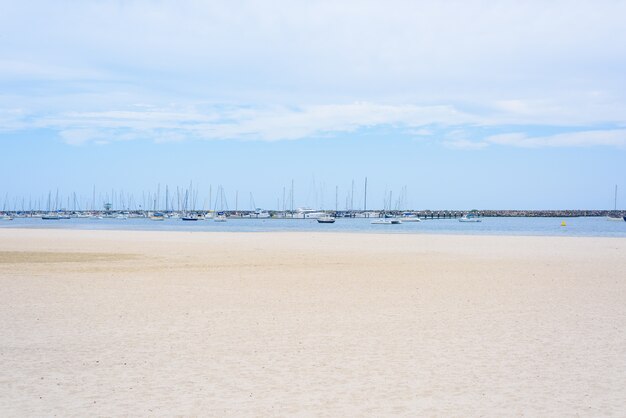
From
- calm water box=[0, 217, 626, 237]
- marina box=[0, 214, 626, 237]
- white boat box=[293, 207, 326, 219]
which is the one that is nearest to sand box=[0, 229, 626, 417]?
marina box=[0, 214, 626, 237]

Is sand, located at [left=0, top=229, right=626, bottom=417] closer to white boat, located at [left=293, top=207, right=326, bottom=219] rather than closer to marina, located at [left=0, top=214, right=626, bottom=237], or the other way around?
marina, located at [left=0, top=214, right=626, bottom=237]

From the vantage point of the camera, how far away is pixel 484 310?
1402 centimetres

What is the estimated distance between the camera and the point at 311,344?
34.6 ft

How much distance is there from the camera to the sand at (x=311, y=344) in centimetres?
753

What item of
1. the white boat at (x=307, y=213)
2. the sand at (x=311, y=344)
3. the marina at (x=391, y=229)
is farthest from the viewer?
the white boat at (x=307, y=213)

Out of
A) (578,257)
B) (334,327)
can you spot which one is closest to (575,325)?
(334,327)

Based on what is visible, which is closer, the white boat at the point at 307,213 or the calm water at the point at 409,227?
the calm water at the point at 409,227

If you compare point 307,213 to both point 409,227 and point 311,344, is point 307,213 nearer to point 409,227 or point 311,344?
point 409,227

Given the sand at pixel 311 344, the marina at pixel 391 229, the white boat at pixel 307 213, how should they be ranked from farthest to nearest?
the white boat at pixel 307 213
the marina at pixel 391 229
the sand at pixel 311 344

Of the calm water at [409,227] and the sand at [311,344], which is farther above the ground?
the calm water at [409,227]

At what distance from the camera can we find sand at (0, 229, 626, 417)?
24.7 feet

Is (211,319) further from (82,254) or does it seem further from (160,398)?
(82,254)

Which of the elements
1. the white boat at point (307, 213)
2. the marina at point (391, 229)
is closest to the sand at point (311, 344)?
the marina at point (391, 229)

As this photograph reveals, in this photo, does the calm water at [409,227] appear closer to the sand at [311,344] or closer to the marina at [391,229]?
the marina at [391,229]
